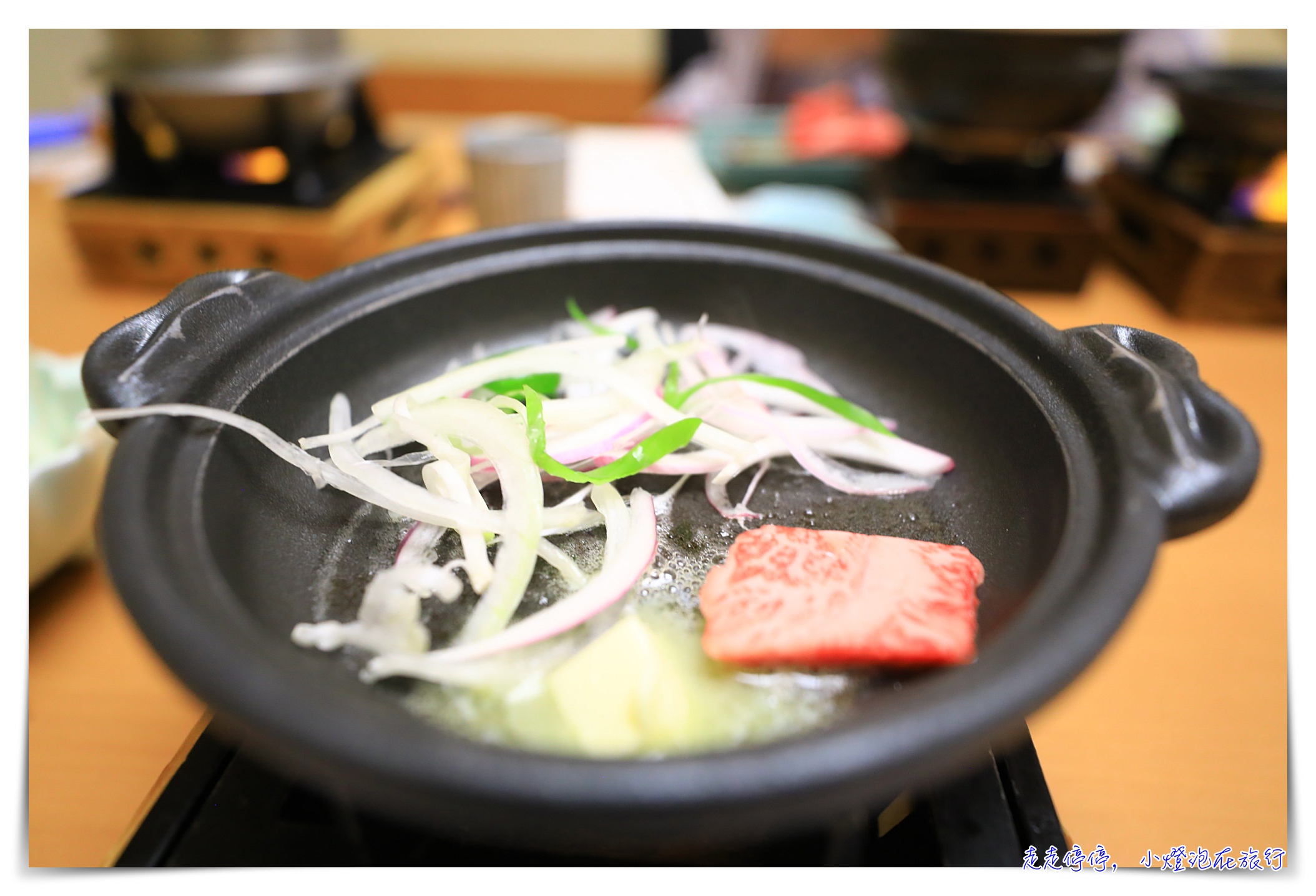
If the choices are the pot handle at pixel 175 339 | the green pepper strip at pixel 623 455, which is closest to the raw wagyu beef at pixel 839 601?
the green pepper strip at pixel 623 455

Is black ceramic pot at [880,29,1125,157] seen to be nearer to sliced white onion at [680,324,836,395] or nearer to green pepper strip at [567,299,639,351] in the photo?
sliced white onion at [680,324,836,395]

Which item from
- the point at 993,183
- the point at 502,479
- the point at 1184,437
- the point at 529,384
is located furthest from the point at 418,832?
the point at 993,183

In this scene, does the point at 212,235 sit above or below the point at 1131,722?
above

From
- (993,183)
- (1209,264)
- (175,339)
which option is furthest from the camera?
(993,183)

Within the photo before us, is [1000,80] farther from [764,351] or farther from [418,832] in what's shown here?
[418,832]

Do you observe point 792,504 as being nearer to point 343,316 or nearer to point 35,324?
point 343,316

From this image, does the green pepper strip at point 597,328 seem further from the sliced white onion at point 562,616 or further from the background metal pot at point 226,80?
the background metal pot at point 226,80

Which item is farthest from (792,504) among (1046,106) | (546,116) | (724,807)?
(546,116)
